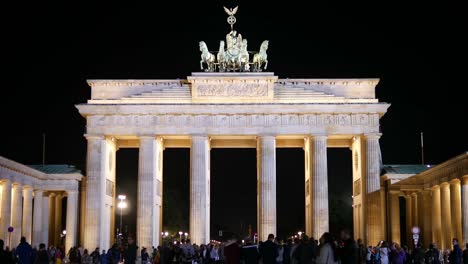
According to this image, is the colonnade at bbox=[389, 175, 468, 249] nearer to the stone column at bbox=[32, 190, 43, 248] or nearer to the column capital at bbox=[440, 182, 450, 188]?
the column capital at bbox=[440, 182, 450, 188]

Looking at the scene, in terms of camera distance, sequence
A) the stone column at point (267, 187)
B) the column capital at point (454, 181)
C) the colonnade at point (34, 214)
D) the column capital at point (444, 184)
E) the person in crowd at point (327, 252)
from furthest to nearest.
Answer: the stone column at point (267, 187)
the colonnade at point (34, 214)
the column capital at point (444, 184)
the column capital at point (454, 181)
the person in crowd at point (327, 252)

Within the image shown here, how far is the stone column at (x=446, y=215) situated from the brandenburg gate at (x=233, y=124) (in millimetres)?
13080

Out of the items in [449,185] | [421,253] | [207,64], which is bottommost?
[421,253]

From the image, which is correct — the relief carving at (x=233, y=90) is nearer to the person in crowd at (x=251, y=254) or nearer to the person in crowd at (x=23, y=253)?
the person in crowd at (x=23, y=253)

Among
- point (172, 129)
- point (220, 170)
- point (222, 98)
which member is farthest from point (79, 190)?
point (220, 170)

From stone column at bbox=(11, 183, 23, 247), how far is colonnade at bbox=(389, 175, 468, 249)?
33.7 meters

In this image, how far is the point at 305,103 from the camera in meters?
71.6

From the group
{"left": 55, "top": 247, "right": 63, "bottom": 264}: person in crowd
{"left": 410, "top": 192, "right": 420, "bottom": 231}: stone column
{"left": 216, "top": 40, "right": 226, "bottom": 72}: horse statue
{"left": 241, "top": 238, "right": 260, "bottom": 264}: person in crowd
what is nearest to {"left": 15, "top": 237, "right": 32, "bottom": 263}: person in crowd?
{"left": 241, "top": 238, "right": 260, "bottom": 264}: person in crowd

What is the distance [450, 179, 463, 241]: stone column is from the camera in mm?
53938

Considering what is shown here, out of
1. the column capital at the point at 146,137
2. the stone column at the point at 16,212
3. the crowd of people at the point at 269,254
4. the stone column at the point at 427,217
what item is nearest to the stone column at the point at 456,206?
the crowd of people at the point at 269,254

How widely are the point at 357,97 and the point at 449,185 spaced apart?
18.4m

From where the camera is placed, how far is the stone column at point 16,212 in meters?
64.0

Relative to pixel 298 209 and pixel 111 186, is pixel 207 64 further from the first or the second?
pixel 298 209

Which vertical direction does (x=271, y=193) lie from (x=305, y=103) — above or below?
below
